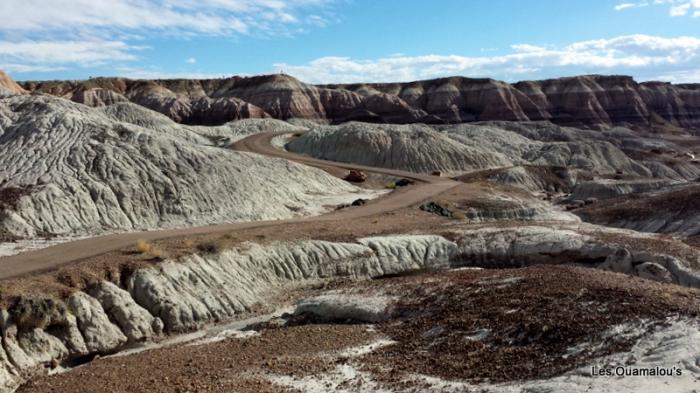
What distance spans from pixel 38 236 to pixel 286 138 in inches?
2487

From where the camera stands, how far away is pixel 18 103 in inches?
1890

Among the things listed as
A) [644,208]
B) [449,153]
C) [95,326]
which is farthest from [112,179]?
[449,153]

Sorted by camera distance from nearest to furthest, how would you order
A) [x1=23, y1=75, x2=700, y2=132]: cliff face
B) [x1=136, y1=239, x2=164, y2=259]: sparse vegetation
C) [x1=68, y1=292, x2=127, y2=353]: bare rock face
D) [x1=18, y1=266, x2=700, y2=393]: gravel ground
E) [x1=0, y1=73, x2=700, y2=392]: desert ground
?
1. [x1=18, y1=266, x2=700, y2=393]: gravel ground
2. [x1=0, y1=73, x2=700, y2=392]: desert ground
3. [x1=68, y1=292, x2=127, y2=353]: bare rock face
4. [x1=136, y1=239, x2=164, y2=259]: sparse vegetation
5. [x1=23, y1=75, x2=700, y2=132]: cliff face

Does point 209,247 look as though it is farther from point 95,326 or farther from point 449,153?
point 449,153

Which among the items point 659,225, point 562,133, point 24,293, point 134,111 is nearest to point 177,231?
point 24,293

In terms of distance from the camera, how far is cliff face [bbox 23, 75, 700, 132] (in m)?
138

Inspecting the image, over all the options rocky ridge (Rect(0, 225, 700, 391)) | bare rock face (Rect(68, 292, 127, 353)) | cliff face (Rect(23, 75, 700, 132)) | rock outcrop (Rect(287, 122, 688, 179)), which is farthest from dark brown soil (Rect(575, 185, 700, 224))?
cliff face (Rect(23, 75, 700, 132))

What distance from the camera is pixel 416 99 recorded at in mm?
168625

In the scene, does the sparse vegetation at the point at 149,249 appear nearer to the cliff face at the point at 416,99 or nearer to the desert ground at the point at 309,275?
the desert ground at the point at 309,275

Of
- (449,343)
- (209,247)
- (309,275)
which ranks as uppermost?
(209,247)

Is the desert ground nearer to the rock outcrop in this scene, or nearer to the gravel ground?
the gravel ground

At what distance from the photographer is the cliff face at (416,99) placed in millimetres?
138375

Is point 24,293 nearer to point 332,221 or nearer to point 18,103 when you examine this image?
point 332,221

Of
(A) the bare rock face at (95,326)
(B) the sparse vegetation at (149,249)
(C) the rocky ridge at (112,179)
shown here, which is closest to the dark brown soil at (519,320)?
(A) the bare rock face at (95,326)
